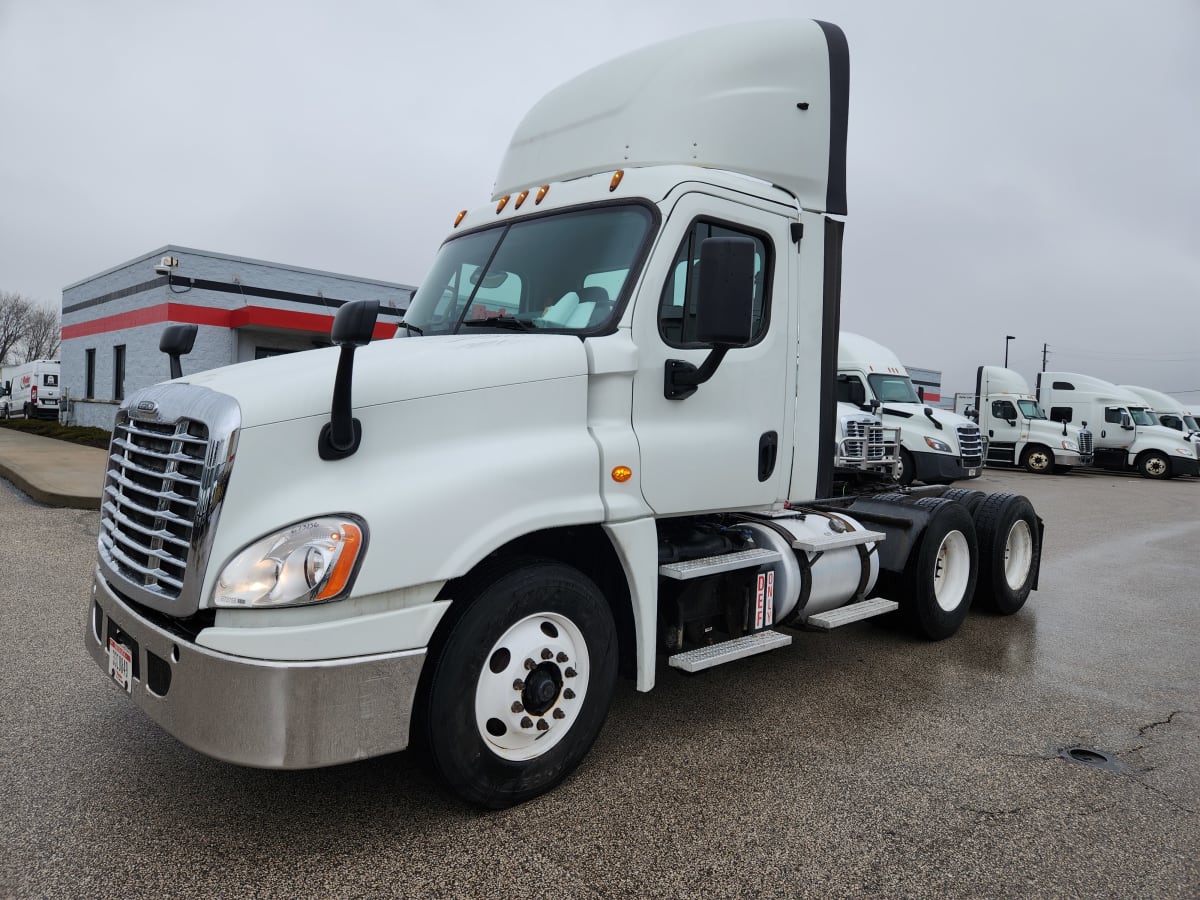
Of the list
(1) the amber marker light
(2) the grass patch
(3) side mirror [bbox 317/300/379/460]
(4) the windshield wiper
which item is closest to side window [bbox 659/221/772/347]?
(4) the windshield wiper

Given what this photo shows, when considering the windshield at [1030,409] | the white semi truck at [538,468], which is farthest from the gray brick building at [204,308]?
the windshield at [1030,409]

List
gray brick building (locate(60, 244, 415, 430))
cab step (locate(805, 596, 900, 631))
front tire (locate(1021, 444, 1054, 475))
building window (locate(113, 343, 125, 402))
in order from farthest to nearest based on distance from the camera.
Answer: front tire (locate(1021, 444, 1054, 475)) < building window (locate(113, 343, 125, 402)) < gray brick building (locate(60, 244, 415, 430)) < cab step (locate(805, 596, 900, 631))

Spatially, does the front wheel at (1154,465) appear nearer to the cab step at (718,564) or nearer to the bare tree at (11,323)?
the cab step at (718,564)

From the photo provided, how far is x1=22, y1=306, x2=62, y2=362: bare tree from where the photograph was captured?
84.9 m

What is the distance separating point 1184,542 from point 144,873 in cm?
1312

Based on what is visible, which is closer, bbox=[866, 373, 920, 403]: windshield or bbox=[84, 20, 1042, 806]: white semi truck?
bbox=[84, 20, 1042, 806]: white semi truck

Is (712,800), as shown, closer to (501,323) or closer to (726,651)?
(726,651)

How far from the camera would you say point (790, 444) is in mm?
4562

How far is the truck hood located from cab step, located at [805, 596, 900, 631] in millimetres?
2236

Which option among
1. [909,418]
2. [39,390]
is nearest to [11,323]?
[39,390]

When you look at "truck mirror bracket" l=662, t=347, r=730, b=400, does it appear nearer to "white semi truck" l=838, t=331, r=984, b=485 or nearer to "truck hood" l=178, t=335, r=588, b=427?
"truck hood" l=178, t=335, r=588, b=427

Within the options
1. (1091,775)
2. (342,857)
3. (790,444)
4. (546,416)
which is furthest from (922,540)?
(342,857)

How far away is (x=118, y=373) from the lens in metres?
24.8

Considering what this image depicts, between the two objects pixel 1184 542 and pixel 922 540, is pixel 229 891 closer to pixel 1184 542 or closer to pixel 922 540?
pixel 922 540
